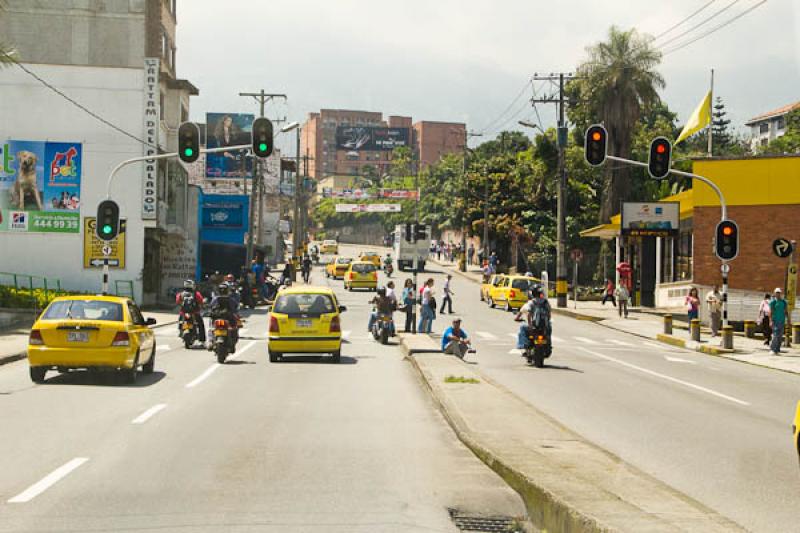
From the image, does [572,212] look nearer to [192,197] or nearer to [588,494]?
[192,197]

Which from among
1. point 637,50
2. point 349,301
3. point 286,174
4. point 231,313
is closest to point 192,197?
point 349,301

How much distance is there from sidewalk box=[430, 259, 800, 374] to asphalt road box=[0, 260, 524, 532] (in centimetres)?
1495

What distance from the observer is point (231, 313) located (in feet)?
79.8

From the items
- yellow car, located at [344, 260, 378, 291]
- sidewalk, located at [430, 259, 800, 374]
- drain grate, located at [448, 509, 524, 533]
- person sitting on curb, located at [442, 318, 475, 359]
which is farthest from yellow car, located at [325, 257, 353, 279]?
drain grate, located at [448, 509, 524, 533]

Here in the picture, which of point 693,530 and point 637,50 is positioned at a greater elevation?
point 637,50

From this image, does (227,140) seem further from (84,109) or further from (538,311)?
(538,311)

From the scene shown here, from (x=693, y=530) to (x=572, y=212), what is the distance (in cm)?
7157

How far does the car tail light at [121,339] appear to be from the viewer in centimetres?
1862

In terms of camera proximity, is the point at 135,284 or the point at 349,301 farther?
the point at 349,301

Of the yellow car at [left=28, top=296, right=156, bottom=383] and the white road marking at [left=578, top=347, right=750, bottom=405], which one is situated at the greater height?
the yellow car at [left=28, top=296, right=156, bottom=383]

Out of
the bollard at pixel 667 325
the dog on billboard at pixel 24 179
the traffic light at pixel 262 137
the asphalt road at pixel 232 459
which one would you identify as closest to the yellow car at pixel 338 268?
the dog on billboard at pixel 24 179

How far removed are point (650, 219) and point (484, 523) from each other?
4499 cm

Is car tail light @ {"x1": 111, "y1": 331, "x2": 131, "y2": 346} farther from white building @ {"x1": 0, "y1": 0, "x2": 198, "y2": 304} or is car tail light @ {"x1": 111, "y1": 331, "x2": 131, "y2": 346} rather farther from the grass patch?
white building @ {"x1": 0, "y1": 0, "x2": 198, "y2": 304}

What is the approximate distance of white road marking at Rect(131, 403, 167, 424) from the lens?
1401cm
